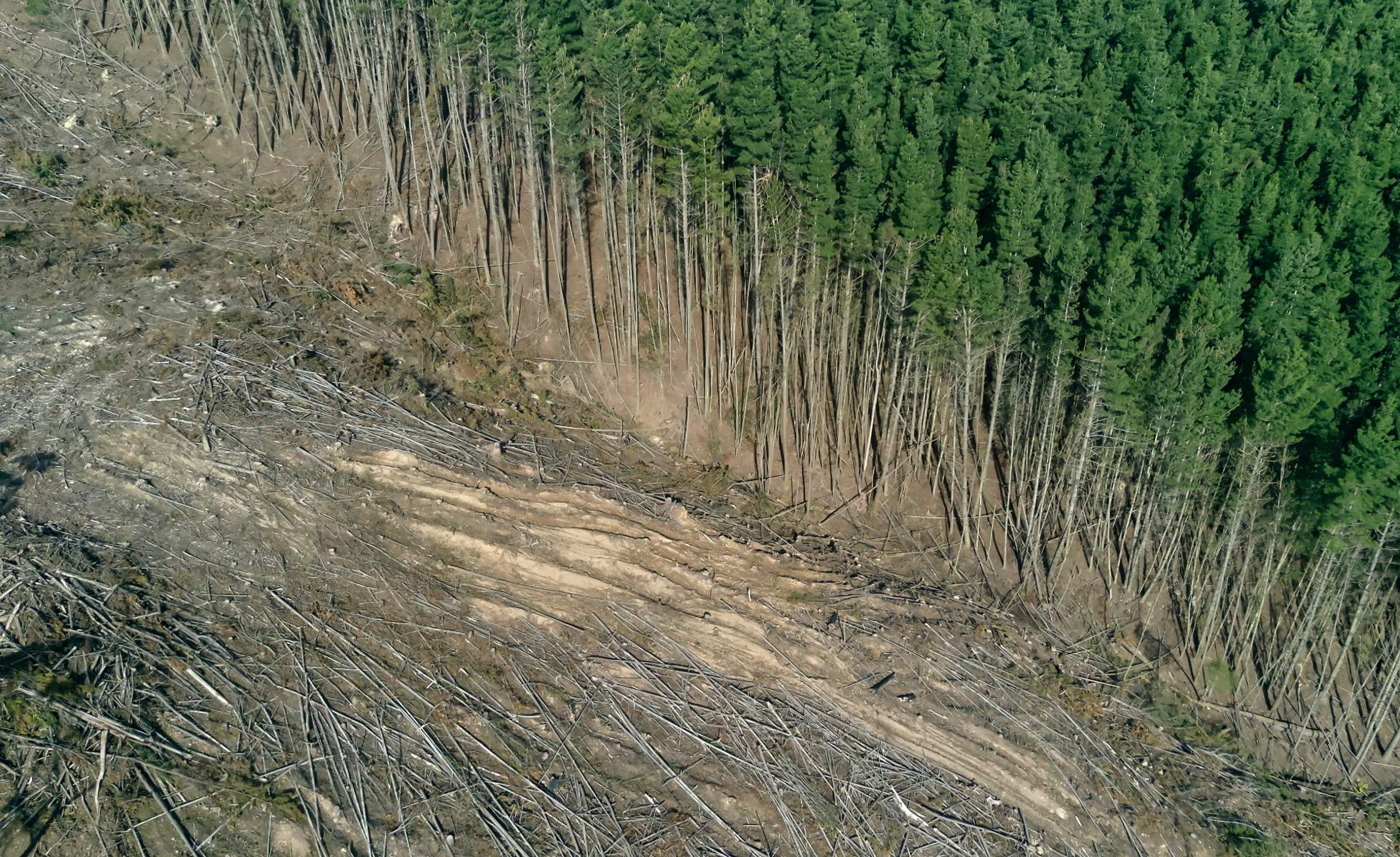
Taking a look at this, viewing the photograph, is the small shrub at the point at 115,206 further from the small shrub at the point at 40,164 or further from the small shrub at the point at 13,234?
the small shrub at the point at 13,234

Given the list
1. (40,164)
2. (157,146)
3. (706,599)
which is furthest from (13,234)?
(706,599)

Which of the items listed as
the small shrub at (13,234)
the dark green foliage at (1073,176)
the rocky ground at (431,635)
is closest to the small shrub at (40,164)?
the rocky ground at (431,635)

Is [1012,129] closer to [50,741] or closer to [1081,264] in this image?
[1081,264]

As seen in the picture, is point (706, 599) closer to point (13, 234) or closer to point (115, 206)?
point (115, 206)

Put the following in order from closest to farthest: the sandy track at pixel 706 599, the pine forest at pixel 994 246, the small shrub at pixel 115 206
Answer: the sandy track at pixel 706 599
the pine forest at pixel 994 246
the small shrub at pixel 115 206

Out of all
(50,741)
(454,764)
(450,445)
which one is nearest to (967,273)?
(450,445)

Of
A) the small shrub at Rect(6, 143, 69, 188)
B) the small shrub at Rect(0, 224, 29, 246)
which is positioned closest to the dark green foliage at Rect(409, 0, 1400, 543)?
the small shrub at Rect(6, 143, 69, 188)

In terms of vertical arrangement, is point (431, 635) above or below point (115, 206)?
below

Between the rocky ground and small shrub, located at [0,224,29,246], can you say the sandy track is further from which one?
small shrub, located at [0,224,29,246]
